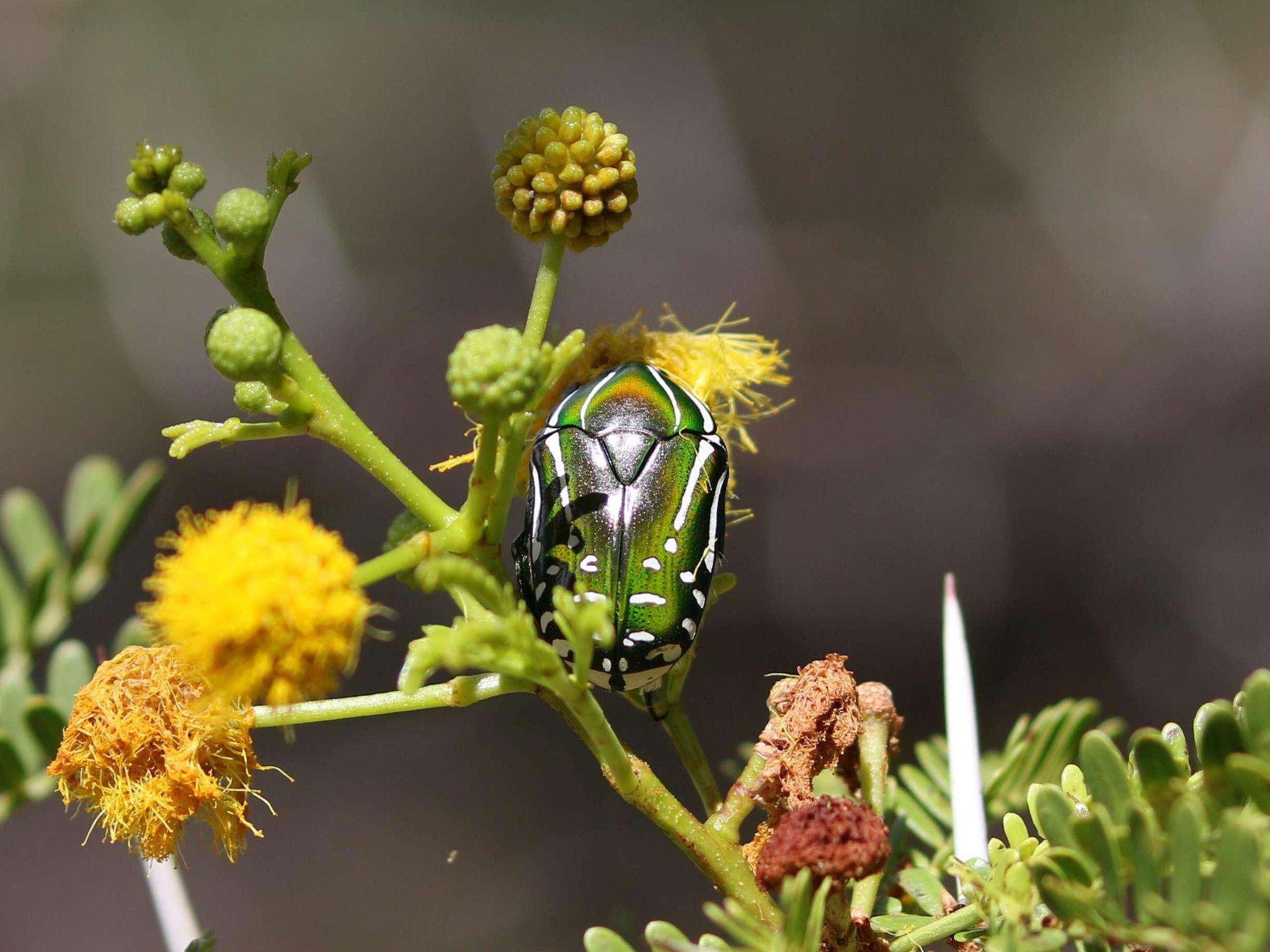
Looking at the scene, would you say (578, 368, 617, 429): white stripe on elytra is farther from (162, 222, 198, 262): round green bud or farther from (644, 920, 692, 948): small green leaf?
(644, 920, 692, 948): small green leaf

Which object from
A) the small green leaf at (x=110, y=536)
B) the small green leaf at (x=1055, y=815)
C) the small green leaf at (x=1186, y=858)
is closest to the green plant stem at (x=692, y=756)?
the small green leaf at (x=1055, y=815)

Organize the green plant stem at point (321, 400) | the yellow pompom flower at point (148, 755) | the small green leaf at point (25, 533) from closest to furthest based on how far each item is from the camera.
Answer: the green plant stem at point (321, 400) < the yellow pompom flower at point (148, 755) < the small green leaf at point (25, 533)

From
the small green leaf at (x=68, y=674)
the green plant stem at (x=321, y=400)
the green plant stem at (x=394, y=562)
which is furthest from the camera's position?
the small green leaf at (x=68, y=674)

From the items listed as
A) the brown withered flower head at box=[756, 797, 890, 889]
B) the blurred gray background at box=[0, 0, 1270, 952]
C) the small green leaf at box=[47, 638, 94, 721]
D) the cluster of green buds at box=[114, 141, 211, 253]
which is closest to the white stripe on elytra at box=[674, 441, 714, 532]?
the brown withered flower head at box=[756, 797, 890, 889]

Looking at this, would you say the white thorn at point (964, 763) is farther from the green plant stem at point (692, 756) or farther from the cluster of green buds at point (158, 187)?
the cluster of green buds at point (158, 187)

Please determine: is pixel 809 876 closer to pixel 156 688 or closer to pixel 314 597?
pixel 314 597

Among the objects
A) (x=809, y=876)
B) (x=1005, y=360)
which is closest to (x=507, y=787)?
(x=1005, y=360)

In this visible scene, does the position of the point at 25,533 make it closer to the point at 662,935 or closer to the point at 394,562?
the point at 394,562

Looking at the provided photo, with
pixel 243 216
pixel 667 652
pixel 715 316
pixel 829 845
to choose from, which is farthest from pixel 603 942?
pixel 715 316
